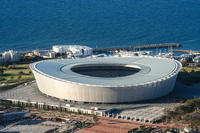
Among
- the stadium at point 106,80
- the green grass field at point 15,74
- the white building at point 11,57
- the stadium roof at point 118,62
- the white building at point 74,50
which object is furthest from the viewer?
the white building at point 74,50

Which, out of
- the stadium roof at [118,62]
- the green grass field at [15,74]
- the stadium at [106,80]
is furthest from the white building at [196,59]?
the green grass field at [15,74]

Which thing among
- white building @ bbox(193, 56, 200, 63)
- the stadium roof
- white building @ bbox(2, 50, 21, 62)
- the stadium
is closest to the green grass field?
white building @ bbox(2, 50, 21, 62)

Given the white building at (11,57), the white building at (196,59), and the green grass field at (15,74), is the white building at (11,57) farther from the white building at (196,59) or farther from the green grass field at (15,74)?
the white building at (196,59)

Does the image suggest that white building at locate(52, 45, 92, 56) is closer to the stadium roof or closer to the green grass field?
the green grass field

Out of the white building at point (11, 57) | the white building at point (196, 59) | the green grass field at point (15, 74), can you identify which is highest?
the white building at point (11, 57)

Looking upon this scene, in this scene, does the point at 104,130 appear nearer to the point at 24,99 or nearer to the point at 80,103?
the point at 80,103

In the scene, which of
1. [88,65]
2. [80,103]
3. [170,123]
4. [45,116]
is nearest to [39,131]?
[45,116]
